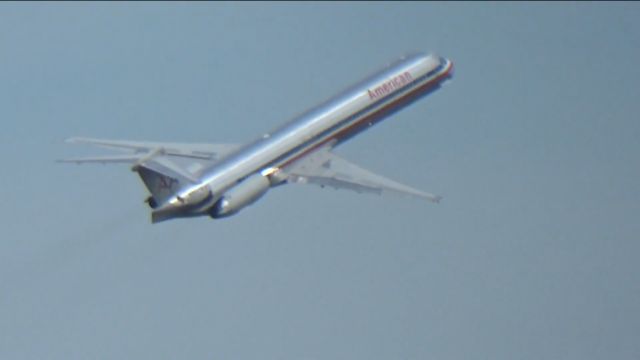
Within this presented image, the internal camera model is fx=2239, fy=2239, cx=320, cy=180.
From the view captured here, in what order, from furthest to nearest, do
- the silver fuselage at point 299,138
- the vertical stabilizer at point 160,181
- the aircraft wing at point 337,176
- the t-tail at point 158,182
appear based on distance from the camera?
the aircraft wing at point 337,176
the silver fuselage at point 299,138
the t-tail at point 158,182
the vertical stabilizer at point 160,181

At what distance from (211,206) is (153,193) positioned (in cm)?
468

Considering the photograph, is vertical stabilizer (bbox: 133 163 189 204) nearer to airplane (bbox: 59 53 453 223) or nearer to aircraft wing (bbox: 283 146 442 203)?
airplane (bbox: 59 53 453 223)

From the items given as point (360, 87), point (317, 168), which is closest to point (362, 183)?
point (317, 168)

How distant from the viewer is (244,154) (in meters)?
183

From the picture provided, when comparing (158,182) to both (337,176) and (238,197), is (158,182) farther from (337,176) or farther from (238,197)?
(337,176)

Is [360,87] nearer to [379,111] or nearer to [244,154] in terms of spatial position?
[379,111]

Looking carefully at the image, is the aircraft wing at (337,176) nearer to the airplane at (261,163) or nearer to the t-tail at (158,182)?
the airplane at (261,163)

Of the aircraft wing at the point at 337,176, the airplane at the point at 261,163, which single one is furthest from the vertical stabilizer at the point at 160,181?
the aircraft wing at the point at 337,176

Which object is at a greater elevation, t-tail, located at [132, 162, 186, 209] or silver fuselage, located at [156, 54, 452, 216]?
silver fuselage, located at [156, 54, 452, 216]

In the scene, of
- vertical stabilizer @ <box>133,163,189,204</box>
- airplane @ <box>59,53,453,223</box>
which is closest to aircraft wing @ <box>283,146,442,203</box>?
airplane @ <box>59,53,453,223</box>

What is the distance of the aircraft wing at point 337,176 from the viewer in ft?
595

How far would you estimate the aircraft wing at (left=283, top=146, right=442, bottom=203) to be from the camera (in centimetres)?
18150

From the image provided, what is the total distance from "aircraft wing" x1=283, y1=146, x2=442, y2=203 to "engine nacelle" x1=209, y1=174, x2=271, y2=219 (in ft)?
23.1

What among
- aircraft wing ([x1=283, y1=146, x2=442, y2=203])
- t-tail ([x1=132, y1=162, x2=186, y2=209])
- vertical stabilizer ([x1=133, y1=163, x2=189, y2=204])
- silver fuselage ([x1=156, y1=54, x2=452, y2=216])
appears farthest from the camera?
aircraft wing ([x1=283, y1=146, x2=442, y2=203])
